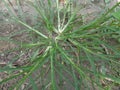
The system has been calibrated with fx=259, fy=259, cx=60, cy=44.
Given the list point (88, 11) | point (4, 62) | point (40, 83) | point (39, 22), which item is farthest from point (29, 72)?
point (88, 11)

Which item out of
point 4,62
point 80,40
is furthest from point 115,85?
point 4,62

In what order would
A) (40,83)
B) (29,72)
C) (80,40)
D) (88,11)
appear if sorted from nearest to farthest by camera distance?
(29,72) < (40,83) < (80,40) < (88,11)

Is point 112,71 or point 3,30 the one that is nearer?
point 112,71

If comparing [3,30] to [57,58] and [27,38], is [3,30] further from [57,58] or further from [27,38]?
[57,58]

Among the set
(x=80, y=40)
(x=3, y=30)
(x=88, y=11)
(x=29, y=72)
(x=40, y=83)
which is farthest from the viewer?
(x=88, y=11)

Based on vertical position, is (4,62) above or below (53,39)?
below

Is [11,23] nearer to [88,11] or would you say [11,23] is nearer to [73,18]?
[73,18]

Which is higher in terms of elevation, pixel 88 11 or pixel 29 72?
pixel 88 11

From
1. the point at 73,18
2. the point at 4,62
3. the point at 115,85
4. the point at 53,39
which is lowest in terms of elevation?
the point at 115,85

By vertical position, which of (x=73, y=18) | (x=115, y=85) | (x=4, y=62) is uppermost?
(x=73, y=18)
